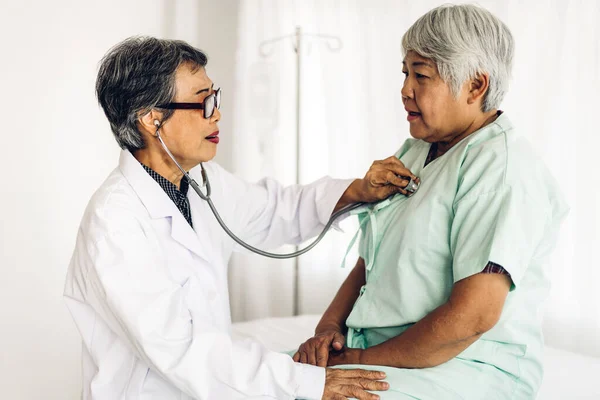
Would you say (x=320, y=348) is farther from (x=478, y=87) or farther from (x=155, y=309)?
(x=478, y=87)

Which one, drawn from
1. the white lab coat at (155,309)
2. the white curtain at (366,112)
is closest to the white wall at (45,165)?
the white curtain at (366,112)

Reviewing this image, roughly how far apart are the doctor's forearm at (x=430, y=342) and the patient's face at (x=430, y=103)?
1.38 feet

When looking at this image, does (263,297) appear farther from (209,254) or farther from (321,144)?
(209,254)

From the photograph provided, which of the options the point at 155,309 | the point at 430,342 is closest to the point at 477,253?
the point at 430,342

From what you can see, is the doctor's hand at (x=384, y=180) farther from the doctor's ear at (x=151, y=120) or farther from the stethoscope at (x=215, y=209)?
the doctor's ear at (x=151, y=120)

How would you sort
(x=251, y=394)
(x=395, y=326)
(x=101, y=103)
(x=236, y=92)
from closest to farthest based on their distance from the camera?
(x=251, y=394) < (x=395, y=326) < (x=101, y=103) < (x=236, y=92)

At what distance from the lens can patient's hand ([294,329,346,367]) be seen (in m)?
1.64

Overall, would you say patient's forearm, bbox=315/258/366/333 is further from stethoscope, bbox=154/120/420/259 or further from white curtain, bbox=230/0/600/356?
white curtain, bbox=230/0/600/356

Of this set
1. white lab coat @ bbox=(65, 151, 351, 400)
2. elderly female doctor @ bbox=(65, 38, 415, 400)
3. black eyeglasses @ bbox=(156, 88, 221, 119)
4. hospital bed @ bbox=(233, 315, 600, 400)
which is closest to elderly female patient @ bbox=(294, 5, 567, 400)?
elderly female doctor @ bbox=(65, 38, 415, 400)

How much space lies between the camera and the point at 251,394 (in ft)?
4.77

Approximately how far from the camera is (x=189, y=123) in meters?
1.69

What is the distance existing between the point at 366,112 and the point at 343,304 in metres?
1.43

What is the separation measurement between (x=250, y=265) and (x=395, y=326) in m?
2.09

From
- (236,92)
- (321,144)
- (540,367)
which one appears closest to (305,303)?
(321,144)
